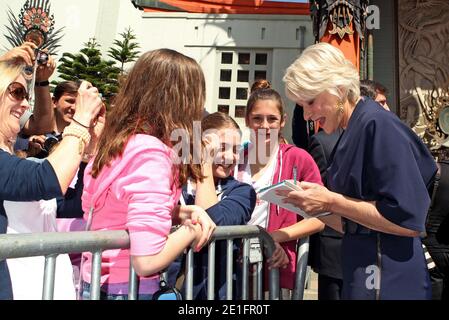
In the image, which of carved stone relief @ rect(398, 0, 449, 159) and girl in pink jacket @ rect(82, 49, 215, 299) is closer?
girl in pink jacket @ rect(82, 49, 215, 299)

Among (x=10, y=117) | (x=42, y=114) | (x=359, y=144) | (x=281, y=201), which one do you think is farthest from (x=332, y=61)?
(x=42, y=114)

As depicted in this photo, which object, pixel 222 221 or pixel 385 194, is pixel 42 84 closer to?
pixel 222 221

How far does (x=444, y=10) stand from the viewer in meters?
8.93

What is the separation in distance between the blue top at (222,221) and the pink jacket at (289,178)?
1.24ft

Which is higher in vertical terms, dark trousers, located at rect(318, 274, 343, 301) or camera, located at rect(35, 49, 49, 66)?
camera, located at rect(35, 49, 49, 66)

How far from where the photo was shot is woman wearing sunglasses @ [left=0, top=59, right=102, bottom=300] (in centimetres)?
118

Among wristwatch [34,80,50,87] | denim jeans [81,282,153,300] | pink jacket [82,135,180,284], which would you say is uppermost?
wristwatch [34,80,50,87]

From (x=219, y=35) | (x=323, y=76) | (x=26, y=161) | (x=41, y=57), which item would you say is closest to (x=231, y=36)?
(x=219, y=35)

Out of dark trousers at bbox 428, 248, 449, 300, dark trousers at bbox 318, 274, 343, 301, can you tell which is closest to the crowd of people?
dark trousers at bbox 318, 274, 343, 301

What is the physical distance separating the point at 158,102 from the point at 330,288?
142cm

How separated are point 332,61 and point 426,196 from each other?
604mm

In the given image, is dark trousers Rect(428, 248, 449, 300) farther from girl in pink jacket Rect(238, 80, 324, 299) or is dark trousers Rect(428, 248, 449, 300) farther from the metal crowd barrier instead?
the metal crowd barrier

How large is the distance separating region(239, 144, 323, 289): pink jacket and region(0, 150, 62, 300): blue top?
124 cm
